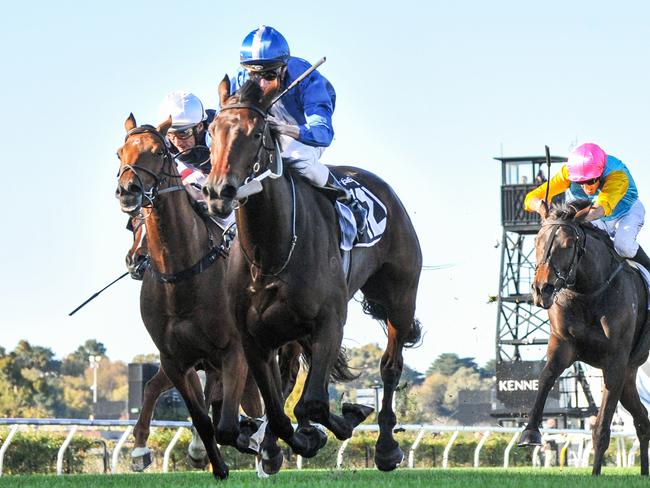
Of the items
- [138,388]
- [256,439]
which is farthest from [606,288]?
[138,388]

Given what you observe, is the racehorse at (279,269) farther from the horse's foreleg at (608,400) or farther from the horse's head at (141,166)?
the horse's foreleg at (608,400)

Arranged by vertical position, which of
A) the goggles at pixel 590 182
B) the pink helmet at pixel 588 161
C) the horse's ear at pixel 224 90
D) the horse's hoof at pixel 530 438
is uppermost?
the pink helmet at pixel 588 161

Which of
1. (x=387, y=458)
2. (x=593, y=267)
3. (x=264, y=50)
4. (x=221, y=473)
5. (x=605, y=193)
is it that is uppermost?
(x=264, y=50)

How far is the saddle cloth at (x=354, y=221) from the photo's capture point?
7258mm

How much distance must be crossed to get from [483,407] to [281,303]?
50649mm

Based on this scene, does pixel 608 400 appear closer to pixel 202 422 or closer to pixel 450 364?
pixel 202 422

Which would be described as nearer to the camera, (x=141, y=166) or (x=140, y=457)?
(x=141, y=166)

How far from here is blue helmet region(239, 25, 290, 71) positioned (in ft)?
23.2

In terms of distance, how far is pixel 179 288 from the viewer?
7855 mm

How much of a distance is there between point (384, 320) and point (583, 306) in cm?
131

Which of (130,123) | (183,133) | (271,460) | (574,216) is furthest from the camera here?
(574,216)

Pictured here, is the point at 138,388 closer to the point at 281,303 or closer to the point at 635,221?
the point at 635,221

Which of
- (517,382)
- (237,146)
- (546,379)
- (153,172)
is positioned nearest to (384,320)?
(546,379)

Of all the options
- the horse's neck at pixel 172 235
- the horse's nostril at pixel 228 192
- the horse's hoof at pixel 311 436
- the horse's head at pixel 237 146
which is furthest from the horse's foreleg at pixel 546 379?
the horse's nostril at pixel 228 192
